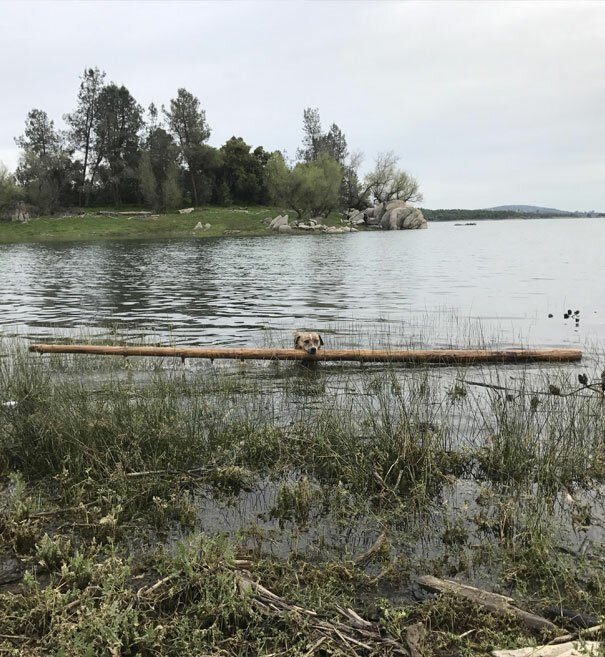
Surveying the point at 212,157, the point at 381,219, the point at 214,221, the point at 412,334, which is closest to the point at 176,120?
the point at 212,157

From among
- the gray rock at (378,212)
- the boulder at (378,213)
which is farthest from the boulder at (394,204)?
the boulder at (378,213)

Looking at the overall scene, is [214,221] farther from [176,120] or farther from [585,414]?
[585,414]

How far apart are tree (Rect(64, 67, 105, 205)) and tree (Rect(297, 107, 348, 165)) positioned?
52244mm

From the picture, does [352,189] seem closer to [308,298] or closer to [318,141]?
[318,141]

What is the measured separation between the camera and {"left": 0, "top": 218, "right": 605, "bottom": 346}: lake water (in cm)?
1667

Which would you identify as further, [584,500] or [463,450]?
[463,450]

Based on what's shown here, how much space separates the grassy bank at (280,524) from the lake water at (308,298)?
24.7 feet

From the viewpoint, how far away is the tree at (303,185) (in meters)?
96.1

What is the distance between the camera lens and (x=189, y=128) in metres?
99.0

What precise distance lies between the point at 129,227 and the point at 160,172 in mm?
21646

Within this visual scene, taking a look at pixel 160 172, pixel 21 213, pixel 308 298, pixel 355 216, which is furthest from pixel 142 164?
pixel 308 298

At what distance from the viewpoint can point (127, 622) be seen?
356 cm

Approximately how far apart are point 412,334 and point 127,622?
13.0 metres

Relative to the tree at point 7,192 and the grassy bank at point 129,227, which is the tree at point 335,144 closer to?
the grassy bank at point 129,227
